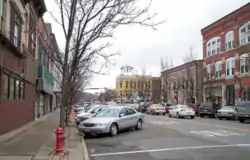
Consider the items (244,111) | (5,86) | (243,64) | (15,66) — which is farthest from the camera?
(243,64)

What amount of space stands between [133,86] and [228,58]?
7650 cm

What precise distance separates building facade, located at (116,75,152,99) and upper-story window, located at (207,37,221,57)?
46.3 meters

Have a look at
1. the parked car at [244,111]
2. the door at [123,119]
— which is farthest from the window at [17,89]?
the parked car at [244,111]

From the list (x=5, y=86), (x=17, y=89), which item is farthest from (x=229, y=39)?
(x=5, y=86)

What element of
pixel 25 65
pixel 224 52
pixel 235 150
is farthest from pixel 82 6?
pixel 224 52

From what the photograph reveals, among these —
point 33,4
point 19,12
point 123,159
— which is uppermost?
point 33,4

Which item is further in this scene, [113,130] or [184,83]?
[184,83]

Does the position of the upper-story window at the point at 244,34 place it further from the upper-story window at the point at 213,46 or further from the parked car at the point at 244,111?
the parked car at the point at 244,111

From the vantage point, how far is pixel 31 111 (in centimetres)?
2820

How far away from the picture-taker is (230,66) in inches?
1921

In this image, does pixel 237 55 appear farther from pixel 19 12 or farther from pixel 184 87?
pixel 19 12

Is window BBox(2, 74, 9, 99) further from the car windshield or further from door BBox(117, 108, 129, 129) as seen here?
door BBox(117, 108, 129, 129)

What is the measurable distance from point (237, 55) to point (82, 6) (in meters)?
35.5

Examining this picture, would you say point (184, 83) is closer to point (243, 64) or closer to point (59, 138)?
point (243, 64)
